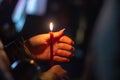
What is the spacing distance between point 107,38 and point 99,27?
3 centimetres

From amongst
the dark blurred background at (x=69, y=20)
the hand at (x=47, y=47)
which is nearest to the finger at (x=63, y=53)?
the hand at (x=47, y=47)

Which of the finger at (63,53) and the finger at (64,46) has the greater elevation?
the finger at (64,46)

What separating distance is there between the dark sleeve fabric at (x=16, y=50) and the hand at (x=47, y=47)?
0.12ft

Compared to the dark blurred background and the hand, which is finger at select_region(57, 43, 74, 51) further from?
the dark blurred background

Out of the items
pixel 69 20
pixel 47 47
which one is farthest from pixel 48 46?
pixel 69 20

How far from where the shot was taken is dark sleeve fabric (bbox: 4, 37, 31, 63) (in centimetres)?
83

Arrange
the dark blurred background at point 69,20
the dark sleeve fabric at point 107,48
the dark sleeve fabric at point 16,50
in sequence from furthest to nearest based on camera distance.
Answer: the dark blurred background at point 69,20
the dark sleeve fabric at point 16,50
the dark sleeve fabric at point 107,48

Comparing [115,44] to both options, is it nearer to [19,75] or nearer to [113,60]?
[113,60]

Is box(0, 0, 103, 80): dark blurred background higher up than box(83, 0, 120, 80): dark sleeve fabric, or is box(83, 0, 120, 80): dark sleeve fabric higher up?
box(83, 0, 120, 80): dark sleeve fabric

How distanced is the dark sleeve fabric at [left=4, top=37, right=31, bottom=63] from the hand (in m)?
0.04

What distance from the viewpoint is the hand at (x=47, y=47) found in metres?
0.87

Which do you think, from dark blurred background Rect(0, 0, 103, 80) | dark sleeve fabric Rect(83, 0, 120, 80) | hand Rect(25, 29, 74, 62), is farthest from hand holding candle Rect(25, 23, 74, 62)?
dark sleeve fabric Rect(83, 0, 120, 80)

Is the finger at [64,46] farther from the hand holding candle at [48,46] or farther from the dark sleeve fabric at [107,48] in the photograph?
the dark sleeve fabric at [107,48]

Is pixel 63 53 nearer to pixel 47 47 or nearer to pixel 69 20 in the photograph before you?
pixel 47 47
